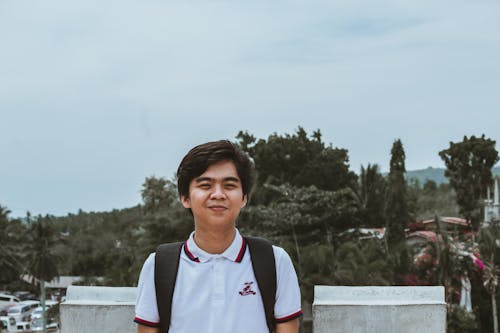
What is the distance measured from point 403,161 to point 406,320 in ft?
105

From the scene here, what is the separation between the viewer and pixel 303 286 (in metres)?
22.1

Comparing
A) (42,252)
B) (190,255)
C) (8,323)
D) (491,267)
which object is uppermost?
(190,255)

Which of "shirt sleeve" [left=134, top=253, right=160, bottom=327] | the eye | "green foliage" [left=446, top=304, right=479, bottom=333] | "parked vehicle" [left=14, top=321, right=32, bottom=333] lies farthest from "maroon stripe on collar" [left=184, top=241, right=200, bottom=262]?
"parked vehicle" [left=14, top=321, right=32, bottom=333]

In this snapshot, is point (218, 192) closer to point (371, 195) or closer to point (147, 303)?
point (147, 303)

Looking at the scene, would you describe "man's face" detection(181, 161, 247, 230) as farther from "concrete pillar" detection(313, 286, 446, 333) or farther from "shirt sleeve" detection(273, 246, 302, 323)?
"concrete pillar" detection(313, 286, 446, 333)

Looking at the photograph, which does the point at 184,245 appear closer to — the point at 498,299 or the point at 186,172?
the point at 186,172

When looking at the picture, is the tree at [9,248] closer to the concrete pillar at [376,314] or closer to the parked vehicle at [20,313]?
the parked vehicle at [20,313]

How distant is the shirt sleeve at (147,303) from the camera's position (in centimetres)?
209

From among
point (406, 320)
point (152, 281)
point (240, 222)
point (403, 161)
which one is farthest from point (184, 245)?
point (403, 161)

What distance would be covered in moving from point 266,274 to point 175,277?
0.87 ft

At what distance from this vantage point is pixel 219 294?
2.04 m

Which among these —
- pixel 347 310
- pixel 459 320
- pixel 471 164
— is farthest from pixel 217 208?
pixel 471 164

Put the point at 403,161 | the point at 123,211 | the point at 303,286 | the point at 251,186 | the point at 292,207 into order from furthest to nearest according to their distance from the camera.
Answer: the point at 123,211 → the point at 403,161 → the point at 292,207 → the point at 303,286 → the point at 251,186

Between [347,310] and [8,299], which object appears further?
[8,299]
